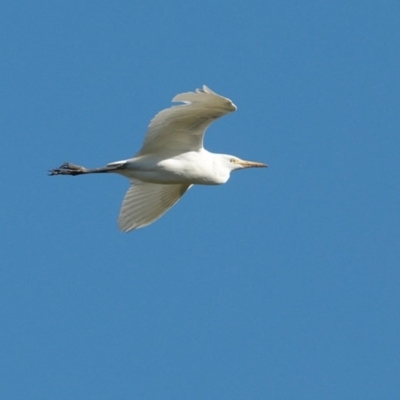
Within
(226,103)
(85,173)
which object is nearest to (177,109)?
(226,103)

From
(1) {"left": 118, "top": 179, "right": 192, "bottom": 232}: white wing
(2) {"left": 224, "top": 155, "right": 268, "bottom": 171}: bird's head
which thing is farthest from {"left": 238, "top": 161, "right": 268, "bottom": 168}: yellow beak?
(1) {"left": 118, "top": 179, "right": 192, "bottom": 232}: white wing

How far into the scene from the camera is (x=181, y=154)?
21.8 metres

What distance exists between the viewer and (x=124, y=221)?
23.3 metres

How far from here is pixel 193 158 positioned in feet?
71.6

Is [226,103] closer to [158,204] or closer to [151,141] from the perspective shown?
[151,141]

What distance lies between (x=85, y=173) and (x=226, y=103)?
116 inches

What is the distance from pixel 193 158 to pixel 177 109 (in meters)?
1.25

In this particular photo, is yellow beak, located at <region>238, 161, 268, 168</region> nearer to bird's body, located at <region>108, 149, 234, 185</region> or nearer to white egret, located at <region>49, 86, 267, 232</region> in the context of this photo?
white egret, located at <region>49, 86, 267, 232</region>

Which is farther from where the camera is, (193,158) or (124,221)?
(124,221)

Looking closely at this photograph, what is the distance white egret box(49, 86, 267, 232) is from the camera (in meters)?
20.8

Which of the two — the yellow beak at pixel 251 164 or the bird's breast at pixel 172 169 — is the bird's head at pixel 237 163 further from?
the bird's breast at pixel 172 169

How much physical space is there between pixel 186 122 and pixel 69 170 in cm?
227

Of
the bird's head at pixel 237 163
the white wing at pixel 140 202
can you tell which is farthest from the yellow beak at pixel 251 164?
the white wing at pixel 140 202

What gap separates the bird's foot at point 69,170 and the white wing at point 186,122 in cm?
115
